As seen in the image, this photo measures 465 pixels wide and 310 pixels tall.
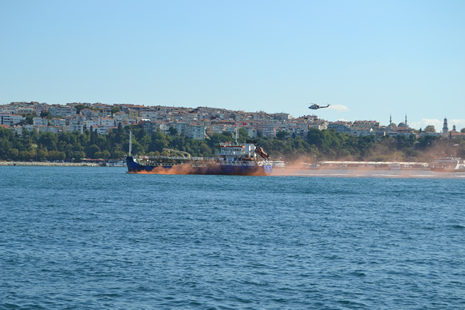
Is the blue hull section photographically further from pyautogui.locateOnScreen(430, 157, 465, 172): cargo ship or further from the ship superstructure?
pyautogui.locateOnScreen(430, 157, 465, 172): cargo ship

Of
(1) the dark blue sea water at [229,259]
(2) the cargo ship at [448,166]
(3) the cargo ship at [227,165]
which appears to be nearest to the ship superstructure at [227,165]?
(3) the cargo ship at [227,165]

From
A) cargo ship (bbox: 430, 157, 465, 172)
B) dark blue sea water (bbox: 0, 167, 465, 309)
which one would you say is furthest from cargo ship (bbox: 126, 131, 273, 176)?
cargo ship (bbox: 430, 157, 465, 172)

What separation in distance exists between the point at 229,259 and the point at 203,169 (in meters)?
74.6

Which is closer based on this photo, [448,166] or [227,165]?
[227,165]

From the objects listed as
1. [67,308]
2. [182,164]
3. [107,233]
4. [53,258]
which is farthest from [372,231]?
[182,164]

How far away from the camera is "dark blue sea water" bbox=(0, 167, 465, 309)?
15828mm

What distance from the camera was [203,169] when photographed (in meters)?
95.2

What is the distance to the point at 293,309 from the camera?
1495cm

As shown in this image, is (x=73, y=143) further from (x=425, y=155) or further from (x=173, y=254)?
(x=173, y=254)

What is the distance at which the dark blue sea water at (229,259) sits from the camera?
15.8 metres

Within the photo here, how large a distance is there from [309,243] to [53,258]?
11.0m

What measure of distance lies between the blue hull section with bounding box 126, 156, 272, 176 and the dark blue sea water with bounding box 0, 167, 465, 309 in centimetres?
5468

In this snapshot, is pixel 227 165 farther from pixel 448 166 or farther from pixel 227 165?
pixel 448 166

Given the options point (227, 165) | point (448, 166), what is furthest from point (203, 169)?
point (448, 166)
